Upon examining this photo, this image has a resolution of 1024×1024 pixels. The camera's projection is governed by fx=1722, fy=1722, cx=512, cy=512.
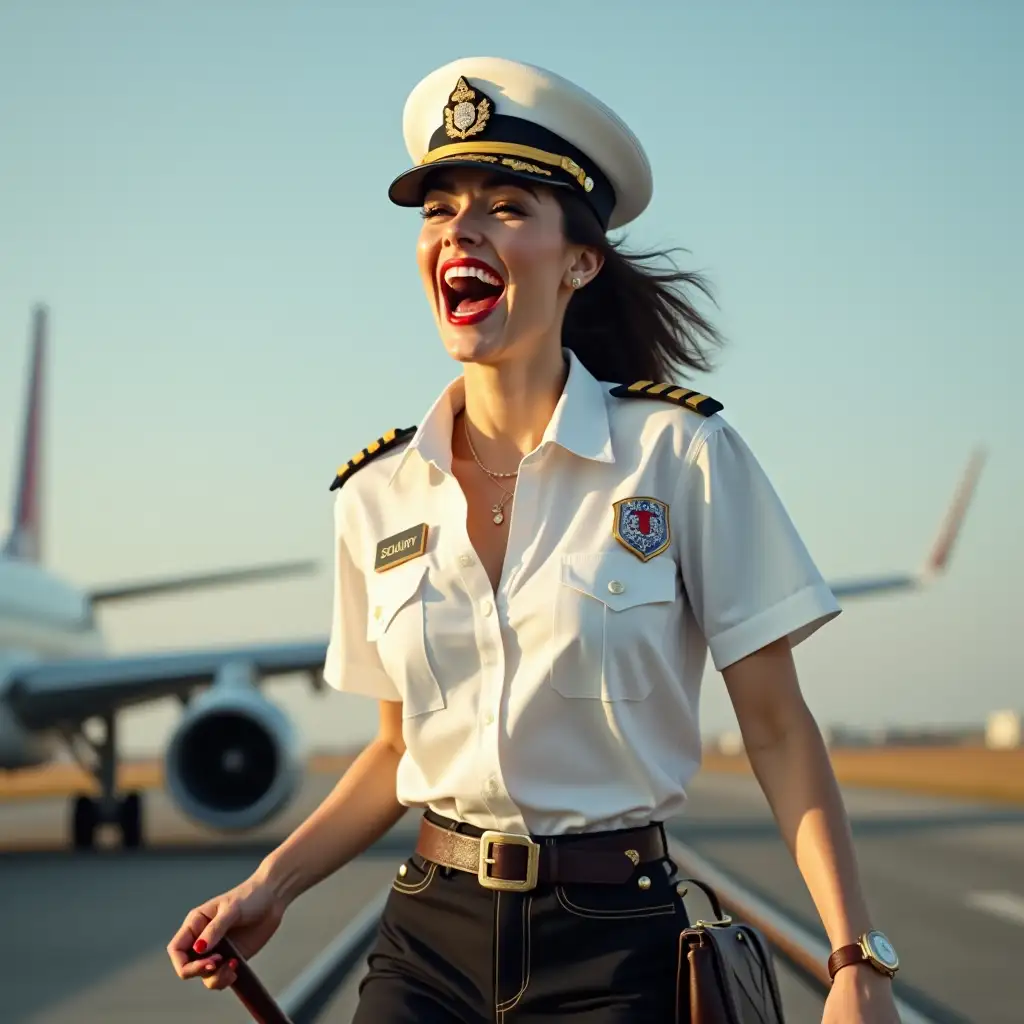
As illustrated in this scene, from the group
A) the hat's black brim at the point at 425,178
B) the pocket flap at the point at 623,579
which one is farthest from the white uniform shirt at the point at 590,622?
the hat's black brim at the point at 425,178

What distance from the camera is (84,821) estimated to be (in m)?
16.8

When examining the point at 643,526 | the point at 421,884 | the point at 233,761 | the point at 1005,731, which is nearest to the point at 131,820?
the point at 233,761

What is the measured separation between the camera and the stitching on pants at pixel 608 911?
225cm

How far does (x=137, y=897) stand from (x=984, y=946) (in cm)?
551

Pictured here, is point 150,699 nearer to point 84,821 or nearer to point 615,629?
point 84,821

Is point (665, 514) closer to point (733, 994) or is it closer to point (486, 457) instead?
point (486, 457)

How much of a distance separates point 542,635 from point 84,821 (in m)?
15.4

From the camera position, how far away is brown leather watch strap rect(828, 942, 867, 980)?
6.80 ft

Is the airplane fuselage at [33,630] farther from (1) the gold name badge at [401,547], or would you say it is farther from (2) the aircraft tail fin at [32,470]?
(1) the gold name badge at [401,547]

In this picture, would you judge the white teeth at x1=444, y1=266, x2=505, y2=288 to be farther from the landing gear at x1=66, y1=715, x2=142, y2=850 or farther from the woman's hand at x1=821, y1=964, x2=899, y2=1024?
the landing gear at x1=66, y1=715, x2=142, y2=850

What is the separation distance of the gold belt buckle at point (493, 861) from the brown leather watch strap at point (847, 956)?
0.41 metres

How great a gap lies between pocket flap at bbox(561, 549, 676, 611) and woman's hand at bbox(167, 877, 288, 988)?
65 centimetres

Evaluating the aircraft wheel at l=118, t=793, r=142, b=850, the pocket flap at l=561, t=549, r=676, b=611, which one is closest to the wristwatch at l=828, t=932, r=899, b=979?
the pocket flap at l=561, t=549, r=676, b=611

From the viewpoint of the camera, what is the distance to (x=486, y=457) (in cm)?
262
